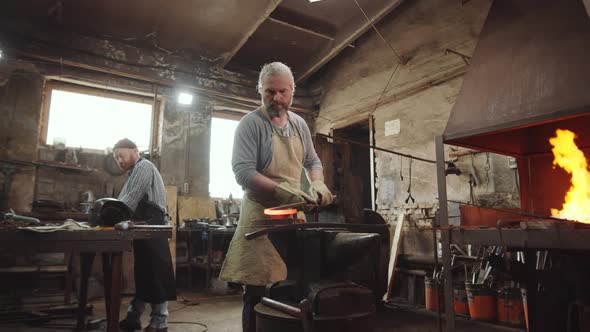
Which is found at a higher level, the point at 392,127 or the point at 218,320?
the point at 392,127

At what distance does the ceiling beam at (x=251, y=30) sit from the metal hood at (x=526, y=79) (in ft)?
11.0

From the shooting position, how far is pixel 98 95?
654 cm

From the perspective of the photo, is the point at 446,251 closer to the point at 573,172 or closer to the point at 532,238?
the point at 532,238

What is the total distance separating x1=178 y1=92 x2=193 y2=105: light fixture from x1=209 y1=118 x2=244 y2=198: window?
2.42ft

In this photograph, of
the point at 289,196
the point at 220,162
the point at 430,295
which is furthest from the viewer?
the point at 220,162

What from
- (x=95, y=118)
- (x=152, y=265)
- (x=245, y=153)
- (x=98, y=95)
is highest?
(x=98, y=95)

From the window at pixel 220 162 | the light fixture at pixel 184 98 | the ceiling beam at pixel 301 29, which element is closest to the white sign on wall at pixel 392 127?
the ceiling beam at pixel 301 29

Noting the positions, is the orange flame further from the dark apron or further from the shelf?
the dark apron

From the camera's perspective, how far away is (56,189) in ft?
19.2

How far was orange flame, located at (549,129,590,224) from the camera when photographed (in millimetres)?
2814

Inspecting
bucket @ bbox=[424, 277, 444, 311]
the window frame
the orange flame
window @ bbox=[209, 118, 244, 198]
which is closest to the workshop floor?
bucket @ bbox=[424, 277, 444, 311]

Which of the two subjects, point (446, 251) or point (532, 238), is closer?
point (532, 238)

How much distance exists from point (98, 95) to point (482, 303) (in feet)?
22.1

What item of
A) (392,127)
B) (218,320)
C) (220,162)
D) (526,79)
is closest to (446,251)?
(526,79)
